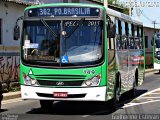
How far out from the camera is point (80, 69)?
1129cm

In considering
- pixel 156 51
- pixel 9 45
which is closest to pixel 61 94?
pixel 9 45

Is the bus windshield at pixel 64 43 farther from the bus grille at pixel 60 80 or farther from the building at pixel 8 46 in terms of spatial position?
the building at pixel 8 46

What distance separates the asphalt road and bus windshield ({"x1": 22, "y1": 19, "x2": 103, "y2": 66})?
4.66 ft

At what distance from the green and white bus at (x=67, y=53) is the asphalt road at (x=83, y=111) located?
1.70ft

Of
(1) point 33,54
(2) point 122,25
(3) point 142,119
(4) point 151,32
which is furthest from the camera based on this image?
(4) point 151,32

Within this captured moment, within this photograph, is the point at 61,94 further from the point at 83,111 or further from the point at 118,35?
the point at 118,35

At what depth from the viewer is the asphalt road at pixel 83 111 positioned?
11.4 m

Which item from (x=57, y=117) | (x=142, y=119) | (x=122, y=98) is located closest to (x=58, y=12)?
(x=57, y=117)

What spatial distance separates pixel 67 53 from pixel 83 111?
6.95 ft

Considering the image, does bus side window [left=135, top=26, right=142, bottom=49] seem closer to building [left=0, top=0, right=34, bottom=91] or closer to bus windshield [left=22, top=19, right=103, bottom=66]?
building [left=0, top=0, right=34, bottom=91]

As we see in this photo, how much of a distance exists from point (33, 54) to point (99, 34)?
181 cm

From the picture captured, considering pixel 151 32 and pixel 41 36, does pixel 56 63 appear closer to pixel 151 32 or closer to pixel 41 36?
pixel 41 36

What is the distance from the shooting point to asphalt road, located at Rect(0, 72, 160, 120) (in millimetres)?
11414

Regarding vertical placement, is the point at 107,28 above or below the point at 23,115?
above
